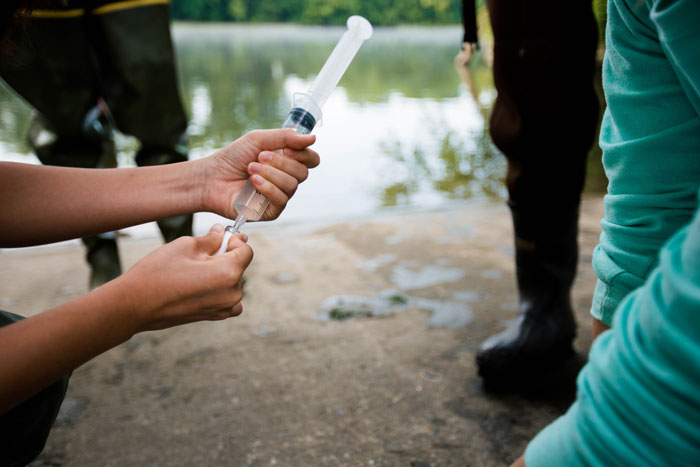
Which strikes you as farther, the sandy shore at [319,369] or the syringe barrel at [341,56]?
the sandy shore at [319,369]

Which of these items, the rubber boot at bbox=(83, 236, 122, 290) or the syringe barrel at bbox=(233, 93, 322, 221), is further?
the rubber boot at bbox=(83, 236, 122, 290)

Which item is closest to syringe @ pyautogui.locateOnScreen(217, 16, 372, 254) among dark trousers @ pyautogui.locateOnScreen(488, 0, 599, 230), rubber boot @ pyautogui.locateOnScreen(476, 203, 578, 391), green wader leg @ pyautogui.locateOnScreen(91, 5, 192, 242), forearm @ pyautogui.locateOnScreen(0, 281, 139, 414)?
forearm @ pyautogui.locateOnScreen(0, 281, 139, 414)

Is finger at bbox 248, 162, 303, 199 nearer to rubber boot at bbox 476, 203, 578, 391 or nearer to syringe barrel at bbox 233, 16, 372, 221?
syringe barrel at bbox 233, 16, 372, 221

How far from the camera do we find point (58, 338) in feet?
1.65

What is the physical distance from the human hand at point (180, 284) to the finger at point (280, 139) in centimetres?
23

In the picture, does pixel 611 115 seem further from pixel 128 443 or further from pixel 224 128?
pixel 224 128

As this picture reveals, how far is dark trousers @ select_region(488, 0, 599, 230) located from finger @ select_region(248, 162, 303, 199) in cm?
57

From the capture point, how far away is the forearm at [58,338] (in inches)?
19.0

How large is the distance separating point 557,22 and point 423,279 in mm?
815

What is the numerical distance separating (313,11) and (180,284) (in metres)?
24.9

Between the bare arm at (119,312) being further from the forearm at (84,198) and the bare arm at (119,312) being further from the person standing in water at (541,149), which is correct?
the person standing in water at (541,149)

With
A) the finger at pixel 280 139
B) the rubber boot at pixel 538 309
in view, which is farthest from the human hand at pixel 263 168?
the rubber boot at pixel 538 309

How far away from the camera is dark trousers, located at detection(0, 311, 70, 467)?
1.96 feet

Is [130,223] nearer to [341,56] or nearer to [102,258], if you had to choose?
[341,56]
